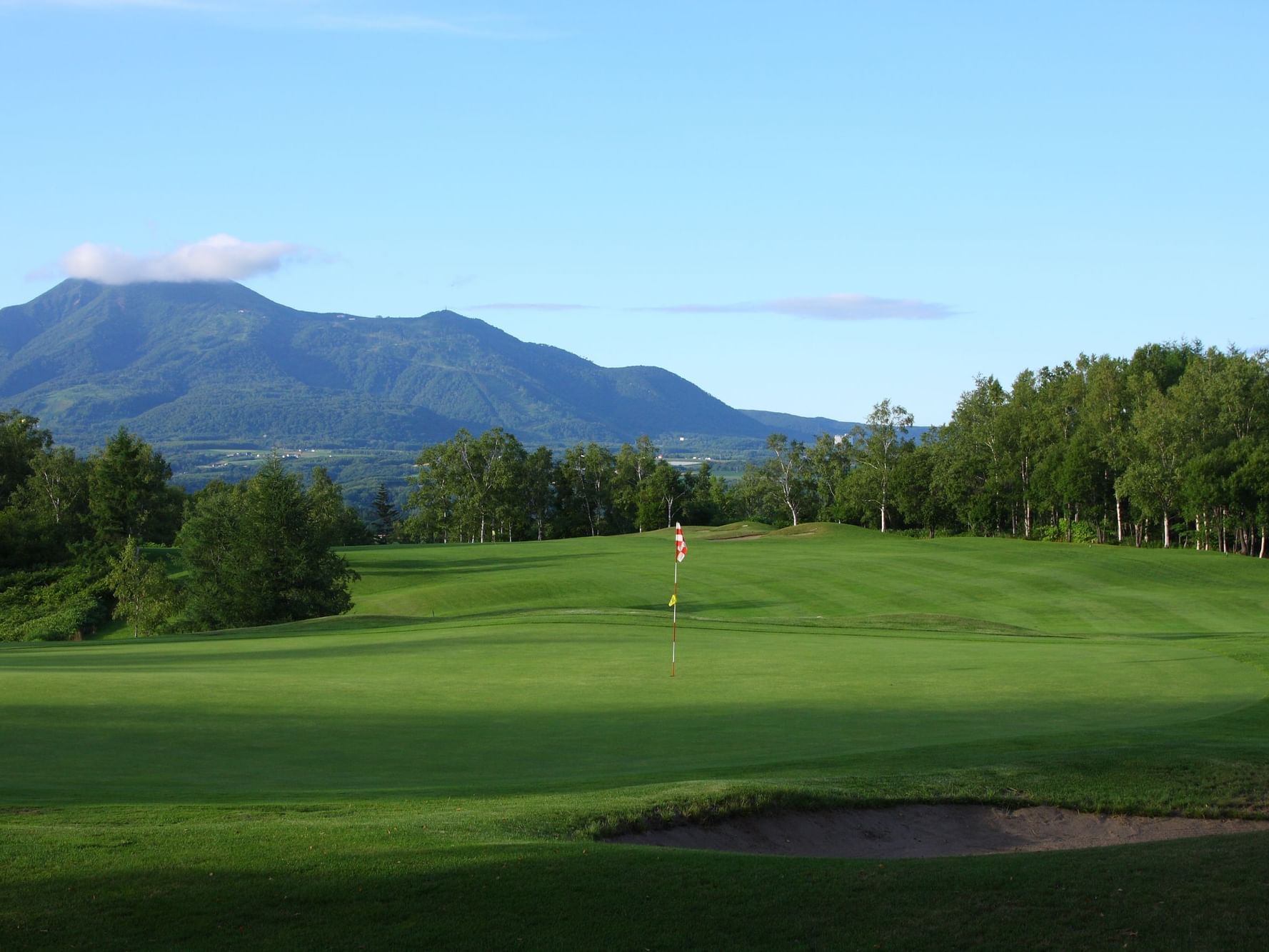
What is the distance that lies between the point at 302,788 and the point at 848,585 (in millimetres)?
44812

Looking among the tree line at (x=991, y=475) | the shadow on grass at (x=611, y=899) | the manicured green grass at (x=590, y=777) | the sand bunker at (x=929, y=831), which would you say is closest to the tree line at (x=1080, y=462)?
the tree line at (x=991, y=475)

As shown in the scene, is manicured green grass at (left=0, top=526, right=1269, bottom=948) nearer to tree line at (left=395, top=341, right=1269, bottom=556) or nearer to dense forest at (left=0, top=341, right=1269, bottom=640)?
dense forest at (left=0, top=341, right=1269, bottom=640)

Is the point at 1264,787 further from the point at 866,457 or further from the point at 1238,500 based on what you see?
the point at 866,457

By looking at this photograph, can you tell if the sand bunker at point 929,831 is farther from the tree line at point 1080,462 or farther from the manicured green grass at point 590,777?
the tree line at point 1080,462

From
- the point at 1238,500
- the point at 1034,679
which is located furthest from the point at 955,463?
the point at 1034,679

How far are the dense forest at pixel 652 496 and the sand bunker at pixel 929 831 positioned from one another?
4663 cm

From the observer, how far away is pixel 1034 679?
2325 centimetres

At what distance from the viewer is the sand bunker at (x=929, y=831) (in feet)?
39.6

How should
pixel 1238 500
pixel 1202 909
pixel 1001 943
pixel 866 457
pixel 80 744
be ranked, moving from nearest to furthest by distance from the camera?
pixel 1001 943
pixel 1202 909
pixel 80 744
pixel 1238 500
pixel 866 457

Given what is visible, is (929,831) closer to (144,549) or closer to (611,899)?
(611,899)

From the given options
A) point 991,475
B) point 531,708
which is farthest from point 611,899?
point 991,475

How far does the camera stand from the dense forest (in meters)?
59.2

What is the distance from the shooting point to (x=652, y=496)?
11812 cm

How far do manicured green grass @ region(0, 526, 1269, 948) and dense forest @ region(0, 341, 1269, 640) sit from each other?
24493 mm
